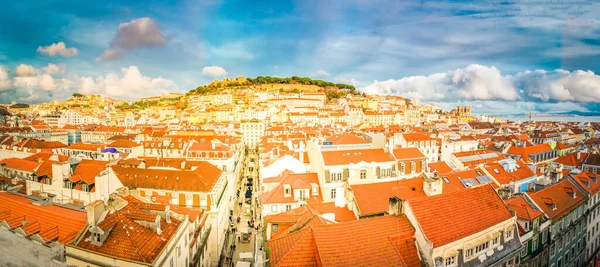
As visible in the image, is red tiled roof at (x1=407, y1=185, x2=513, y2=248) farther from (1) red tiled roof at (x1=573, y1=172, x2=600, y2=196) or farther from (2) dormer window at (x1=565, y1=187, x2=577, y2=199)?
(1) red tiled roof at (x1=573, y1=172, x2=600, y2=196)

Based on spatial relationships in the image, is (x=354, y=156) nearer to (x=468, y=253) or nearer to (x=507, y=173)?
(x=507, y=173)

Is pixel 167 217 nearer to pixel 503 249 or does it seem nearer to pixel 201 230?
pixel 201 230

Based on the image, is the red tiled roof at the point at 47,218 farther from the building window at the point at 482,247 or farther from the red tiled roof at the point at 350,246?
the building window at the point at 482,247

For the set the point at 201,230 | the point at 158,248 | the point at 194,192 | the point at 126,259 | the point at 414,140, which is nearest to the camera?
the point at 126,259

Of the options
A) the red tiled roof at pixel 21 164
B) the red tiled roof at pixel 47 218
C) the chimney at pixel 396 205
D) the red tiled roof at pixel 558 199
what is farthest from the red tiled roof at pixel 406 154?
the red tiled roof at pixel 21 164

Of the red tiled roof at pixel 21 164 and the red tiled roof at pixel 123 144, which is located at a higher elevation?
the red tiled roof at pixel 21 164

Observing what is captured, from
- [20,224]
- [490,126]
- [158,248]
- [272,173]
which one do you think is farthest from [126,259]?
[490,126]
